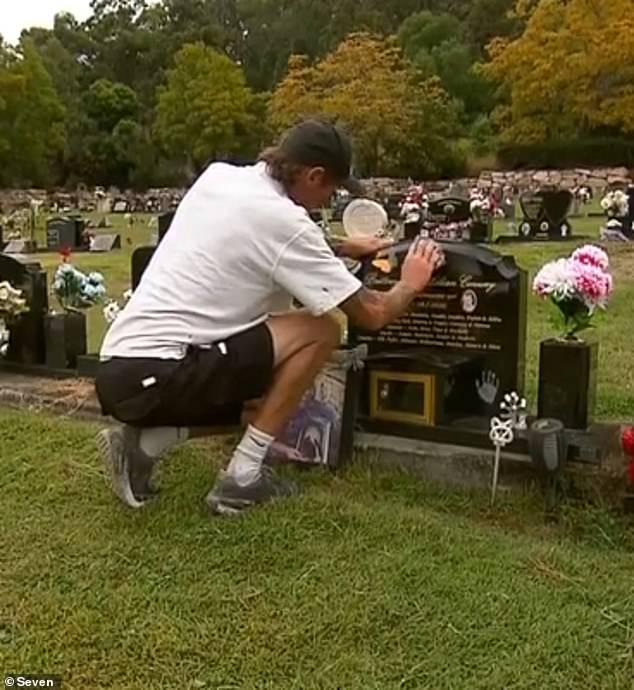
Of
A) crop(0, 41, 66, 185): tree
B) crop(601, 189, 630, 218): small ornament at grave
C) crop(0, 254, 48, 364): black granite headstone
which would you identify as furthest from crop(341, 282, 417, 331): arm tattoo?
crop(0, 41, 66, 185): tree

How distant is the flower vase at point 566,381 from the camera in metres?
3.37

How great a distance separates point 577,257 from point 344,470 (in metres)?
1.08

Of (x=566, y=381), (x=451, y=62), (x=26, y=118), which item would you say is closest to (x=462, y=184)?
(x=451, y=62)

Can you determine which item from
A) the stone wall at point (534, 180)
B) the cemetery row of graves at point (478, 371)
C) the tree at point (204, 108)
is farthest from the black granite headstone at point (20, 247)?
the tree at point (204, 108)

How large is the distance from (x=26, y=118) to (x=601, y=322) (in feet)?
121

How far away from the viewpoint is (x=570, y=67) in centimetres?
3014

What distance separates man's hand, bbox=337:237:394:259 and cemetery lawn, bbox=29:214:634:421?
1.02 m

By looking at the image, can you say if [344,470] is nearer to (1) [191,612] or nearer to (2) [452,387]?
(2) [452,387]

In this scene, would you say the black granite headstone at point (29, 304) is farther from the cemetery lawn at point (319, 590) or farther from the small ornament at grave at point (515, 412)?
the small ornament at grave at point (515, 412)

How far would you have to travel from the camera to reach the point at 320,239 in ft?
9.34

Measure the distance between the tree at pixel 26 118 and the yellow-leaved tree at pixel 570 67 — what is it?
18.0 m

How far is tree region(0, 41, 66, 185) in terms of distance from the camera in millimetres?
39188

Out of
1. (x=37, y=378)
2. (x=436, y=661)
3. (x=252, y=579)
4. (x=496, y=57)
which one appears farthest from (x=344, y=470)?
(x=496, y=57)

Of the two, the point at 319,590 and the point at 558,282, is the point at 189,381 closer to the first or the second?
the point at 319,590
